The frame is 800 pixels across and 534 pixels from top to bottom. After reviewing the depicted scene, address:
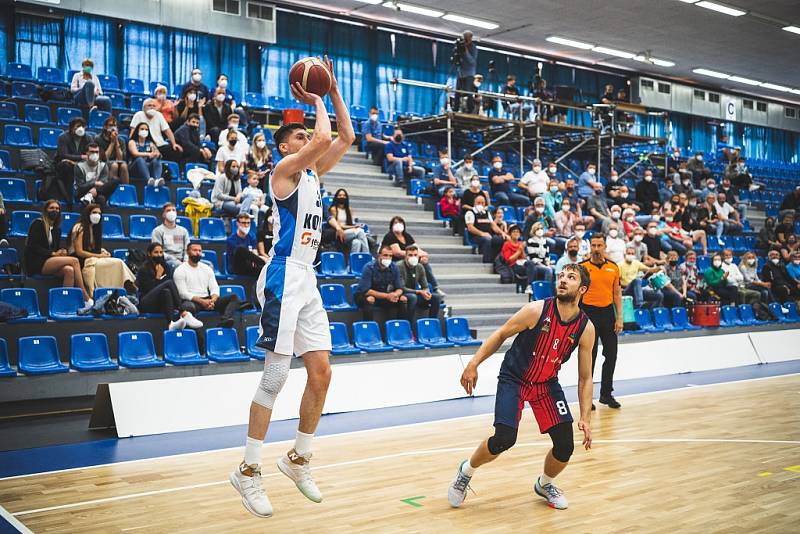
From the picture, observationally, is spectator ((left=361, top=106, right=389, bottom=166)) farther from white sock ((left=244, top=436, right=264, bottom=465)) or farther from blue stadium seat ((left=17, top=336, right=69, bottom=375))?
white sock ((left=244, top=436, right=264, bottom=465))

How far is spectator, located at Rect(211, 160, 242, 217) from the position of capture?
10.8 meters

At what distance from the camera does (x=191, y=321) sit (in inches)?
346

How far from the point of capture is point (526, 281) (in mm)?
12664

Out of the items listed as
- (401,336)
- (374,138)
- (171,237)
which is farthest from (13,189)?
(374,138)

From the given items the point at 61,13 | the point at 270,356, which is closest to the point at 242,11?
the point at 61,13

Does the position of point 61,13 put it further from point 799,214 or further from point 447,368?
point 799,214

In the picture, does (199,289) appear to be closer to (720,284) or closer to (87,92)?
(87,92)

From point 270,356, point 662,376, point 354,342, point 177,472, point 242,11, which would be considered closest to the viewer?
point 270,356

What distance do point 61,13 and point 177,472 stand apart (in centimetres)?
1243

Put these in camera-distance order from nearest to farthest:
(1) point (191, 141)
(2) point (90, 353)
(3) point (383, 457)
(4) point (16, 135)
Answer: (3) point (383, 457), (2) point (90, 353), (4) point (16, 135), (1) point (191, 141)

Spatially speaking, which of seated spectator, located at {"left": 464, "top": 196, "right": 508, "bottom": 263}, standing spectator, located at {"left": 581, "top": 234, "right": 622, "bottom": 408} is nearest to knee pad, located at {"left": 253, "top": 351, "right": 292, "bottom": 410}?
standing spectator, located at {"left": 581, "top": 234, "right": 622, "bottom": 408}

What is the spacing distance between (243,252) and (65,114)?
4.43m

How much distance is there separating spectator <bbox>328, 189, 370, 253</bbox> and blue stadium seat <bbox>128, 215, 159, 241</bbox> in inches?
95.8

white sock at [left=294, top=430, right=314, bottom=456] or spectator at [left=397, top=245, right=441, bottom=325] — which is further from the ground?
spectator at [left=397, top=245, right=441, bottom=325]
